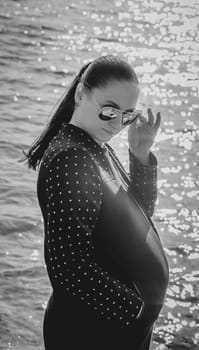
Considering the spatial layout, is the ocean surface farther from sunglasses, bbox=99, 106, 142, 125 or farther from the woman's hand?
sunglasses, bbox=99, 106, 142, 125

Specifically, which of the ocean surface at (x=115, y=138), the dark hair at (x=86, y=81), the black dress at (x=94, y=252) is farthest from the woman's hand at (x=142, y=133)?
the ocean surface at (x=115, y=138)

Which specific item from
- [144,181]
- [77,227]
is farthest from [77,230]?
[144,181]

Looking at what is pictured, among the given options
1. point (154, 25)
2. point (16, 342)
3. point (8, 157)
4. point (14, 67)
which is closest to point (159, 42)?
point (154, 25)

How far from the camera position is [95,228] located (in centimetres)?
265

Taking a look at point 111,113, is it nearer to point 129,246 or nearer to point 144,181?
point 129,246

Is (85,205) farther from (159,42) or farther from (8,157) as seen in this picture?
(159,42)

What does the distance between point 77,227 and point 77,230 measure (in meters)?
0.01

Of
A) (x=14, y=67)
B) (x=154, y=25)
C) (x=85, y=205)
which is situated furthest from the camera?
(x=154, y=25)

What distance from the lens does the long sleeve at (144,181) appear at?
10.8 feet

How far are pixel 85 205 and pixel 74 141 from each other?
270 mm

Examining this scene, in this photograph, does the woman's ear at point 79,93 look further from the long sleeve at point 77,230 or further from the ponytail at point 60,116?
the long sleeve at point 77,230

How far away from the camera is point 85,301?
268 cm

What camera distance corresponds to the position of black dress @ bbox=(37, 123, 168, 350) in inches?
102

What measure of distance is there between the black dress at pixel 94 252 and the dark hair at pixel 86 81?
0.38 ft
